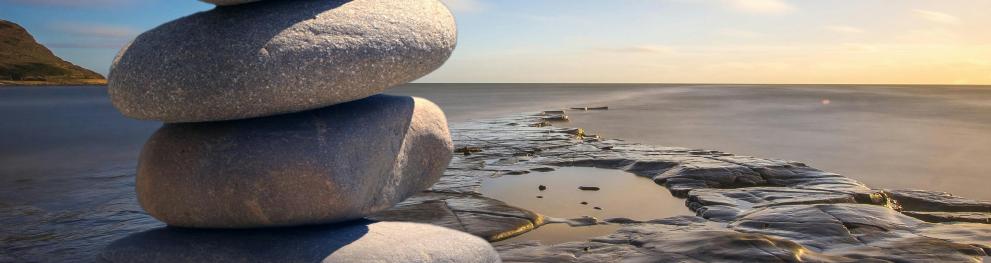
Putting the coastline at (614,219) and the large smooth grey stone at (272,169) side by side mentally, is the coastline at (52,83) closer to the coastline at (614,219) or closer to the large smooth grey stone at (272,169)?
the coastline at (614,219)

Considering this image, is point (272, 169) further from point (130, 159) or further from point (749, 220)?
point (130, 159)

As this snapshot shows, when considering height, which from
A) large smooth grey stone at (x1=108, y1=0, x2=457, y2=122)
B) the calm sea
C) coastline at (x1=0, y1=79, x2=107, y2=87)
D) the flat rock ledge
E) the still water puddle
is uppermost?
large smooth grey stone at (x1=108, y1=0, x2=457, y2=122)

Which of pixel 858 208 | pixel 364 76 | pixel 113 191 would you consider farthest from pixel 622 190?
pixel 113 191

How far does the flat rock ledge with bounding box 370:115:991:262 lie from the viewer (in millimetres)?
5512

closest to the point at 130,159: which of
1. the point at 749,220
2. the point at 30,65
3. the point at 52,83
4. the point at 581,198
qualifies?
the point at 581,198

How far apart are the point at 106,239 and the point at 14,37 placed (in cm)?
15272

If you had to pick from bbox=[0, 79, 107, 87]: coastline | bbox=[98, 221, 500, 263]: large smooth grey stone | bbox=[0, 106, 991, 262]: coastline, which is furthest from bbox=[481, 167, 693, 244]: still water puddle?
bbox=[0, 79, 107, 87]: coastline

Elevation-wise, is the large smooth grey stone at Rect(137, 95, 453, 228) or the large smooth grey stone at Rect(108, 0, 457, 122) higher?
the large smooth grey stone at Rect(108, 0, 457, 122)

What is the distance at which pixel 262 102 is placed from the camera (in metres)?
3.99

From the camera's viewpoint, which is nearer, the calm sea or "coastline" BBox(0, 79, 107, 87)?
the calm sea

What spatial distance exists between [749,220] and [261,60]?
460cm

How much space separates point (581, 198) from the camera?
8.43 meters

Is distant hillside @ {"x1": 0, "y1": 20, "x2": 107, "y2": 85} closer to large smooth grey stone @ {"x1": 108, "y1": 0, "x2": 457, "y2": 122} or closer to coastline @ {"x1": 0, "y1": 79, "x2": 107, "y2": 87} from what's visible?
coastline @ {"x1": 0, "y1": 79, "x2": 107, "y2": 87}

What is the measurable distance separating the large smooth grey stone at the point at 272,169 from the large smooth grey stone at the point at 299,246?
89 millimetres
